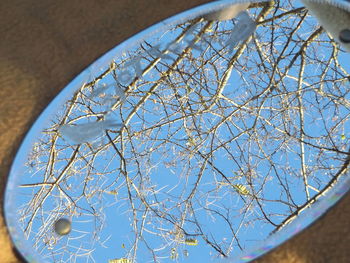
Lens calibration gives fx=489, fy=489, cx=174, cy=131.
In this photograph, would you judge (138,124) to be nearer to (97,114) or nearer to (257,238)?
(97,114)

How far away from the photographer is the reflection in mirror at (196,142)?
0.90 m

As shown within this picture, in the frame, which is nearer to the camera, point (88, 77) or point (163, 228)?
point (88, 77)

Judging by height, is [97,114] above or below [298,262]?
above

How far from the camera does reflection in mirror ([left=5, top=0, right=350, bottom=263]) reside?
0.90 metres

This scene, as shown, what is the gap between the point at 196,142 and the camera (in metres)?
1.08

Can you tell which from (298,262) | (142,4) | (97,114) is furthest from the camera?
(97,114)

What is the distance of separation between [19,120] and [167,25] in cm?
29

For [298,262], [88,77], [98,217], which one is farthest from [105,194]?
[298,262]

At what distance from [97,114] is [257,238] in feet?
1.21

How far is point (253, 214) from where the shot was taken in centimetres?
94

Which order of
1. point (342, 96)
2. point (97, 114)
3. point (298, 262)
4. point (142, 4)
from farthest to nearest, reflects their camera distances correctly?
point (342, 96) < point (97, 114) < point (142, 4) < point (298, 262)

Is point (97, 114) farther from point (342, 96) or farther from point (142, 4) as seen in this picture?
point (342, 96)

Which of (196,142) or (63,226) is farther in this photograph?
(196,142)

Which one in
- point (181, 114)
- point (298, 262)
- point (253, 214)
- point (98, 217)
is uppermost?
point (181, 114)
